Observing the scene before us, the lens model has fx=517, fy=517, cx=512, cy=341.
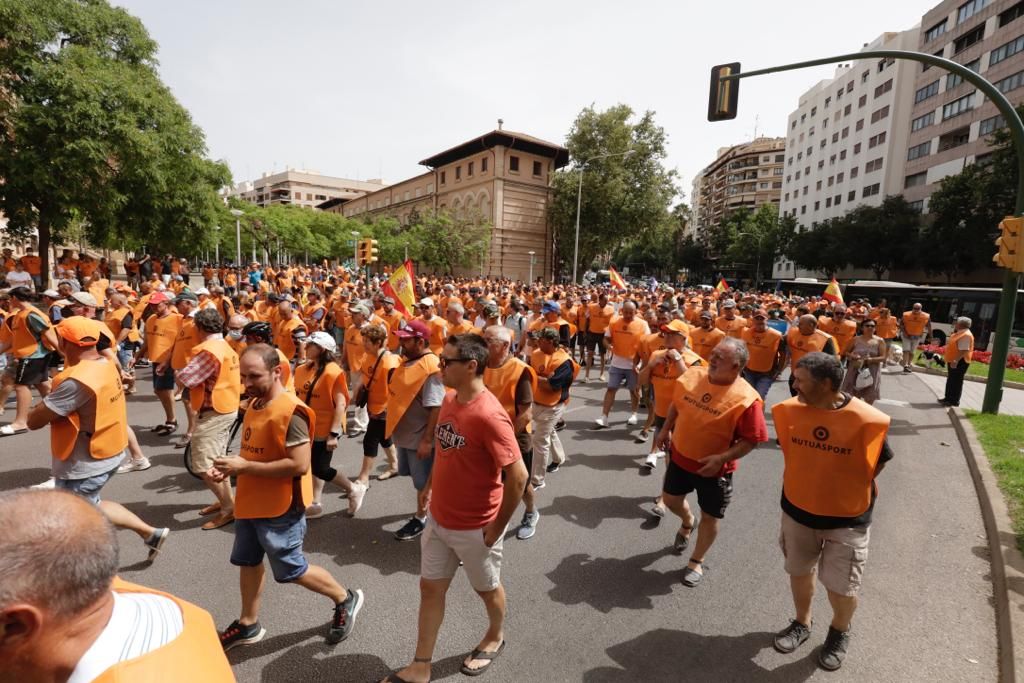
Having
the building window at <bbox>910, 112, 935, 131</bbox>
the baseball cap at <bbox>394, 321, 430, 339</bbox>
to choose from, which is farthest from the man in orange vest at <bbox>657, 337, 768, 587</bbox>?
the building window at <bbox>910, 112, 935, 131</bbox>

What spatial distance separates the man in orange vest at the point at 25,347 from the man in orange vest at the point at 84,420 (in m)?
3.65

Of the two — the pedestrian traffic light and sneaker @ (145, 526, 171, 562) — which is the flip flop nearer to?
sneaker @ (145, 526, 171, 562)

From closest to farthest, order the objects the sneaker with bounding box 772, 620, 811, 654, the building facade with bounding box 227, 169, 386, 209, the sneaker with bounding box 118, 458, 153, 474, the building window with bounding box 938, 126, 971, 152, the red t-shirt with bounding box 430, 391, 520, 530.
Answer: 1. the red t-shirt with bounding box 430, 391, 520, 530
2. the sneaker with bounding box 772, 620, 811, 654
3. the sneaker with bounding box 118, 458, 153, 474
4. the building window with bounding box 938, 126, 971, 152
5. the building facade with bounding box 227, 169, 386, 209

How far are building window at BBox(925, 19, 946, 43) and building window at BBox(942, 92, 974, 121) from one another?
264 inches

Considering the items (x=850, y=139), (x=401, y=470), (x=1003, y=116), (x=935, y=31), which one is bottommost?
(x=401, y=470)

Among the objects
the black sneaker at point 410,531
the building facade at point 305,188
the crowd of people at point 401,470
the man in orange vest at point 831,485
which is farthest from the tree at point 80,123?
the building facade at point 305,188

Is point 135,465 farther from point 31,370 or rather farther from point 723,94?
point 723,94

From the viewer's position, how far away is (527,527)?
460cm

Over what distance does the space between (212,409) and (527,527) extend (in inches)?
116

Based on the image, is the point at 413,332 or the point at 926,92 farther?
the point at 926,92

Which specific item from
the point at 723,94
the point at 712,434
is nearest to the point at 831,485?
the point at 712,434

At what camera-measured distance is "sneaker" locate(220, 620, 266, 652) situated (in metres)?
→ 3.03

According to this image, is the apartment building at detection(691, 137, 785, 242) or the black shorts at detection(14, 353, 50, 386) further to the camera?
the apartment building at detection(691, 137, 785, 242)

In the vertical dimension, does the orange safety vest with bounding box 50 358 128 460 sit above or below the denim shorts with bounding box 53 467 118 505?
above
